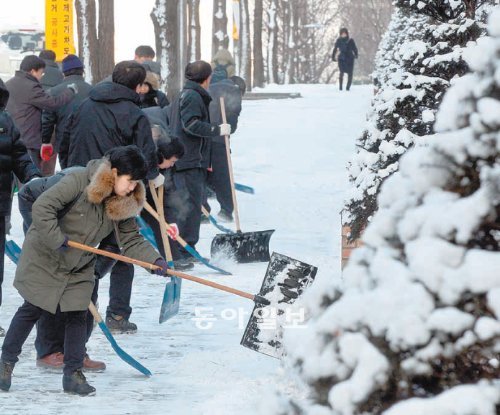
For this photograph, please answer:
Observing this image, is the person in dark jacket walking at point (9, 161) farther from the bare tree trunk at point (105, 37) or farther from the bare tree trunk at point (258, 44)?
the bare tree trunk at point (258, 44)

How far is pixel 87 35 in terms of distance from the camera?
1942 cm

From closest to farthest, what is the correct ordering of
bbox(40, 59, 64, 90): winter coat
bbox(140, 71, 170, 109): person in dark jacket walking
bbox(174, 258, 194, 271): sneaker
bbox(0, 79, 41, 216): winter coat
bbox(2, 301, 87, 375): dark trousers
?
1. bbox(2, 301, 87, 375): dark trousers
2. bbox(0, 79, 41, 216): winter coat
3. bbox(140, 71, 170, 109): person in dark jacket walking
4. bbox(174, 258, 194, 271): sneaker
5. bbox(40, 59, 64, 90): winter coat

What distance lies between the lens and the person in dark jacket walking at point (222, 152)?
43.9 feet

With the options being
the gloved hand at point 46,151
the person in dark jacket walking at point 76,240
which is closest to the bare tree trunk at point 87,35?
the gloved hand at point 46,151

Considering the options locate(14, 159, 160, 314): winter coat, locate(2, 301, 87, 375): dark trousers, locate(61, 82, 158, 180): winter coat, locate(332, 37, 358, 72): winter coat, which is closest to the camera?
locate(14, 159, 160, 314): winter coat

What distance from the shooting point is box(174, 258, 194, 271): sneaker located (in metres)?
10.4

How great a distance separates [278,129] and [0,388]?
19.7 meters

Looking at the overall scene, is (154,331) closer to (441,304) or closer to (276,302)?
(276,302)

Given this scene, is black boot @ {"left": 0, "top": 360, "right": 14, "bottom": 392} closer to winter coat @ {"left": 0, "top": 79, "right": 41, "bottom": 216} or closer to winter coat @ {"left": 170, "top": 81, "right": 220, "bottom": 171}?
winter coat @ {"left": 0, "top": 79, "right": 41, "bottom": 216}

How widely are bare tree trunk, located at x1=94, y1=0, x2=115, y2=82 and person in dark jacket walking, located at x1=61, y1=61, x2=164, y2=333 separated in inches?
460

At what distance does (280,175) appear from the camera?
62.3 ft

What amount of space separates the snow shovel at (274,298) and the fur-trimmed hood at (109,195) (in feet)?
2.37

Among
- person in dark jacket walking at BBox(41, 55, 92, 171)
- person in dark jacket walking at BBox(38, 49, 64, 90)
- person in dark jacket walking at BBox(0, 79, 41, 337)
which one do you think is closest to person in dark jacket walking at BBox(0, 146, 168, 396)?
person in dark jacket walking at BBox(0, 79, 41, 337)

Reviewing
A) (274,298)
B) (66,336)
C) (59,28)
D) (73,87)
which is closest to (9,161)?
(66,336)
